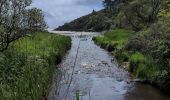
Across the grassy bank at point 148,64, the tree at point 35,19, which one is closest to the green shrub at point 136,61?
the grassy bank at point 148,64

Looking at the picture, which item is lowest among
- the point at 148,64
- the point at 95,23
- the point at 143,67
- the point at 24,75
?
the point at 95,23

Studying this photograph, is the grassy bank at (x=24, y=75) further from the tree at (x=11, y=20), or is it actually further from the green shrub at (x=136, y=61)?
the green shrub at (x=136, y=61)

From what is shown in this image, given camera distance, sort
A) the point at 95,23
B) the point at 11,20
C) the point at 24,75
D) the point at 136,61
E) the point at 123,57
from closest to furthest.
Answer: the point at 24,75, the point at 11,20, the point at 136,61, the point at 123,57, the point at 95,23

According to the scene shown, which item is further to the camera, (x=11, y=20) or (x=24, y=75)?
(x=11, y=20)

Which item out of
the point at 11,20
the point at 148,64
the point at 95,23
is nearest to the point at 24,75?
the point at 11,20

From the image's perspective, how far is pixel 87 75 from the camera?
2597 centimetres

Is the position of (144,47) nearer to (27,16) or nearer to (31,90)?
(27,16)

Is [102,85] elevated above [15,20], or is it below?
below

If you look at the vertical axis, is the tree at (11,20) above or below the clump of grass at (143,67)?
above

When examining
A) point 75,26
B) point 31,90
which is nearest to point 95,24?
point 75,26

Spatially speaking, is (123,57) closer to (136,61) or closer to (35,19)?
A: (136,61)

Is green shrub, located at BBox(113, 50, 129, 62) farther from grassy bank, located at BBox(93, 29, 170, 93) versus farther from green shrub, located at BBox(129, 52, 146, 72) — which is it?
green shrub, located at BBox(129, 52, 146, 72)

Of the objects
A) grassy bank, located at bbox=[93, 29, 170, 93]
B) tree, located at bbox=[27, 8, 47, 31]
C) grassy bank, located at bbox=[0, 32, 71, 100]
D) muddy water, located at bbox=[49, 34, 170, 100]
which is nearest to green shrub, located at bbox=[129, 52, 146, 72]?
grassy bank, located at bbox=[93, 29, 170, 93]

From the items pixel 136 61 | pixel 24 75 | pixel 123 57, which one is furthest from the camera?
pixel 123 57
